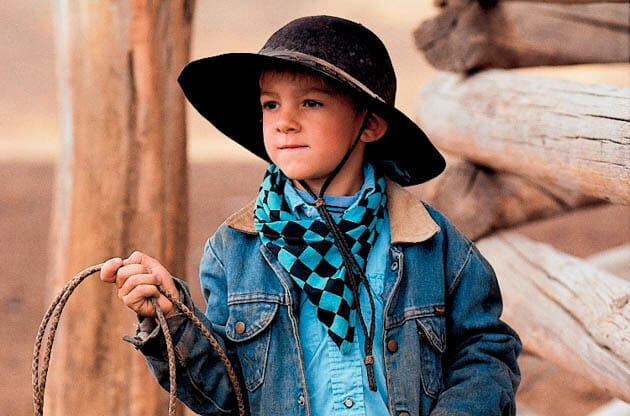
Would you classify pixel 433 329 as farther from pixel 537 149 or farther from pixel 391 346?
pixel 537 149

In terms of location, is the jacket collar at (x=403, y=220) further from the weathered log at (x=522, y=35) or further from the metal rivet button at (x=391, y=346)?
the weathered log at (x=522, y=35)

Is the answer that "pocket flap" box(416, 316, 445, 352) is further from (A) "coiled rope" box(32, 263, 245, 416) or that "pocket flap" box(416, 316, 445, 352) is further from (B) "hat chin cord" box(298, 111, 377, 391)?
(A) "coiled rope" box(32, 263, 245, 416)

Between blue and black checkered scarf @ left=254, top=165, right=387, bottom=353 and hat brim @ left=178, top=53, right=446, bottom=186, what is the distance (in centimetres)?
18

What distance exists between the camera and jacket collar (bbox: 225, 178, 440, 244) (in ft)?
5.75

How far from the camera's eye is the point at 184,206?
2709 millimetres

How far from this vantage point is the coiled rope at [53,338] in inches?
56.2

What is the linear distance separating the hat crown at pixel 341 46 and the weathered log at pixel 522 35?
60.2 inches

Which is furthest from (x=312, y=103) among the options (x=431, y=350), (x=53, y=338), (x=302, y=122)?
(x=53, y=338)

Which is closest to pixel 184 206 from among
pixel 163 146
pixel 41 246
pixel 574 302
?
pixel 163 146

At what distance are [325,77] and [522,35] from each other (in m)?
1.83

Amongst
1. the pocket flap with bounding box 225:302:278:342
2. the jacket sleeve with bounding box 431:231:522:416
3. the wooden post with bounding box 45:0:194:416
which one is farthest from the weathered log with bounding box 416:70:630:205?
the wooden post with bounding box 45:0:194:416

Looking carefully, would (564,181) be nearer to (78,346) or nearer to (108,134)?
(108,134)

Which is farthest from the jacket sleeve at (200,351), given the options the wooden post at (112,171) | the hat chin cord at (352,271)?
the wooden post at (112,171)

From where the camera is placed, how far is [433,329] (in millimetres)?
1723
